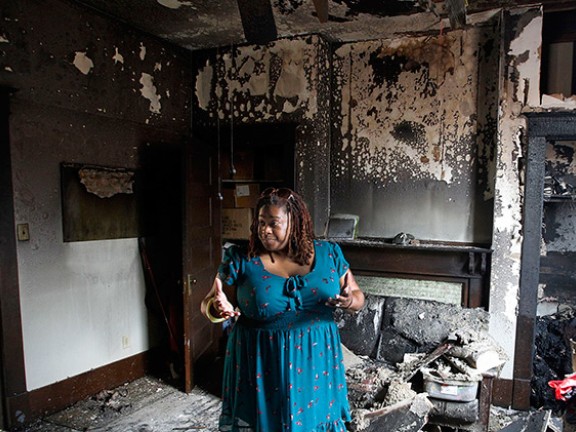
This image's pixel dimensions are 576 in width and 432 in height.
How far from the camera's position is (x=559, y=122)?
2805mm

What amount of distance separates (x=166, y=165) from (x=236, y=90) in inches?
Answer: 36.9

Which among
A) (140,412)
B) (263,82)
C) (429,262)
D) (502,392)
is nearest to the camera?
(140,412)

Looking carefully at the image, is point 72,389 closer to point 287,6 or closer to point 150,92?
point 150,92

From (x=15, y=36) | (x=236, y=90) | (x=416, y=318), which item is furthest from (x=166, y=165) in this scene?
(x=416, y=318)

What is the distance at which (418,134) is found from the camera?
3305 millimetres

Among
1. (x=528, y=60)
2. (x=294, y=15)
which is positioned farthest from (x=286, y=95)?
(x=528, y=60)

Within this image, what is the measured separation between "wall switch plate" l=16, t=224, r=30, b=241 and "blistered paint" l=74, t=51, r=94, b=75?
1176 mm

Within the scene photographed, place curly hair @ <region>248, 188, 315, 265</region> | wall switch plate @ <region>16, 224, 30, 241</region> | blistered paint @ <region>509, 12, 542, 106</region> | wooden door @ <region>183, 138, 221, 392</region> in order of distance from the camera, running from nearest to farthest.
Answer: curly hair @ <region>248, 188, 315, 265</region> < wall switch plate @ <region>16, 224, 30, 241</region> < blistered paint @ <region>509, 12, 542, 106</region> < wooden door @ <region>183, 138, 221, 392</region>

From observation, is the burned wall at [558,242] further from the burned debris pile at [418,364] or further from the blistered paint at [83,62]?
the blistered paint at [83,62]

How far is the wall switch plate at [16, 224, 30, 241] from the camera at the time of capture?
8.30 feet

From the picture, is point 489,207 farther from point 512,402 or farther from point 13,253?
point 13,253

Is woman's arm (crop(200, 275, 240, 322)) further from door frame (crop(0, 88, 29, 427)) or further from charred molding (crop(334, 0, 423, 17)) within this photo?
charred molding (crop(334, 0, 423, 17))

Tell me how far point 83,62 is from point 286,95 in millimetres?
1579

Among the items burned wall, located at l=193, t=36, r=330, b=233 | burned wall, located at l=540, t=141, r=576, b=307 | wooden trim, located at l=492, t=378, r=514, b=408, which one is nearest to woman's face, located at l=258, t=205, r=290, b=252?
burned wall, located at l=193, t=36, r=330, b=233
